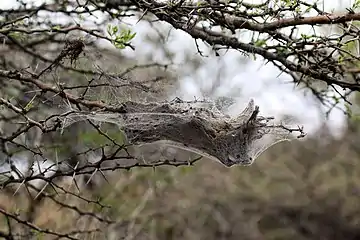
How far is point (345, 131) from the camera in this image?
729 centimetres

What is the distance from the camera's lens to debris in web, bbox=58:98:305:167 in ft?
6.05

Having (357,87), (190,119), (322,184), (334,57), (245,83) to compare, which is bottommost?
(190,119)

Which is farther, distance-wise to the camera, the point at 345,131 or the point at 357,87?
the point at 345,131

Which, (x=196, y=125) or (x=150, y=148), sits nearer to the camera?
(x=196, y=125)

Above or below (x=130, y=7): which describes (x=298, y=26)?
below

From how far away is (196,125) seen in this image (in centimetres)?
185

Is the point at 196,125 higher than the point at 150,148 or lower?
lower

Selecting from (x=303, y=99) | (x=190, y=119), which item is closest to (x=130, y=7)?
(x=190, y=119)

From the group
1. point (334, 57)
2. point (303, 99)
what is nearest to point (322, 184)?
point (303, 99)

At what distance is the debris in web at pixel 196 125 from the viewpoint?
1844 mm

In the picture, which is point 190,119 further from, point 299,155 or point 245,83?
point 299,155

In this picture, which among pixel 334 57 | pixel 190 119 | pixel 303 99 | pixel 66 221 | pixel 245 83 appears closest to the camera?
pixel 190 119

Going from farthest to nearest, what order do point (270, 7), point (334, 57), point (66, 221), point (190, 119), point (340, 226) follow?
point (340, 226), point (66, 221), point (334, 57), point (190, 119), point (270, 7)

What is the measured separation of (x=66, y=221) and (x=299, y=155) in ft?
12.3
